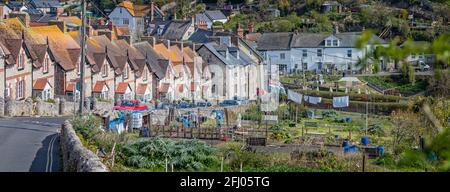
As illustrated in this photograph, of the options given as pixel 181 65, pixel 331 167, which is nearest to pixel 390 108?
pixel 181 65

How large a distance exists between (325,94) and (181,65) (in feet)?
55.3

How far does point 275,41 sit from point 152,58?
34946mm

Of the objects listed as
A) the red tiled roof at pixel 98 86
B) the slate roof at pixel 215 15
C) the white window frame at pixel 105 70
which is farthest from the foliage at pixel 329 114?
the slate roof at pixel 215 15

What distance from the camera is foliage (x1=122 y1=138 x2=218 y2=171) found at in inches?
859

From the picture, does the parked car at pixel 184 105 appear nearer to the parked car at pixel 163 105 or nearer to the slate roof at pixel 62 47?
the parked car at pixel 163 105

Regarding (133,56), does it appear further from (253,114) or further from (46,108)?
(46,108)

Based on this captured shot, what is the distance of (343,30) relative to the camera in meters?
108

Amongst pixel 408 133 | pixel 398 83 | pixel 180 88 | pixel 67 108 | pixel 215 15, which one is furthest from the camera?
pixel 215 15

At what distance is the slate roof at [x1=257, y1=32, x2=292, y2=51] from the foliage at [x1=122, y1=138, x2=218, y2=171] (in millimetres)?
67428

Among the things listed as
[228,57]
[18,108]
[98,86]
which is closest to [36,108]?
[18,108]

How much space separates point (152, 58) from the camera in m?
59.2

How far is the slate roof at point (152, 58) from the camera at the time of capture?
56.8 metres

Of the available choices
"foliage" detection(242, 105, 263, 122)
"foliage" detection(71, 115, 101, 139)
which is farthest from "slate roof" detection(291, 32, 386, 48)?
"foliage" detection(71, 115, 101, 139)
